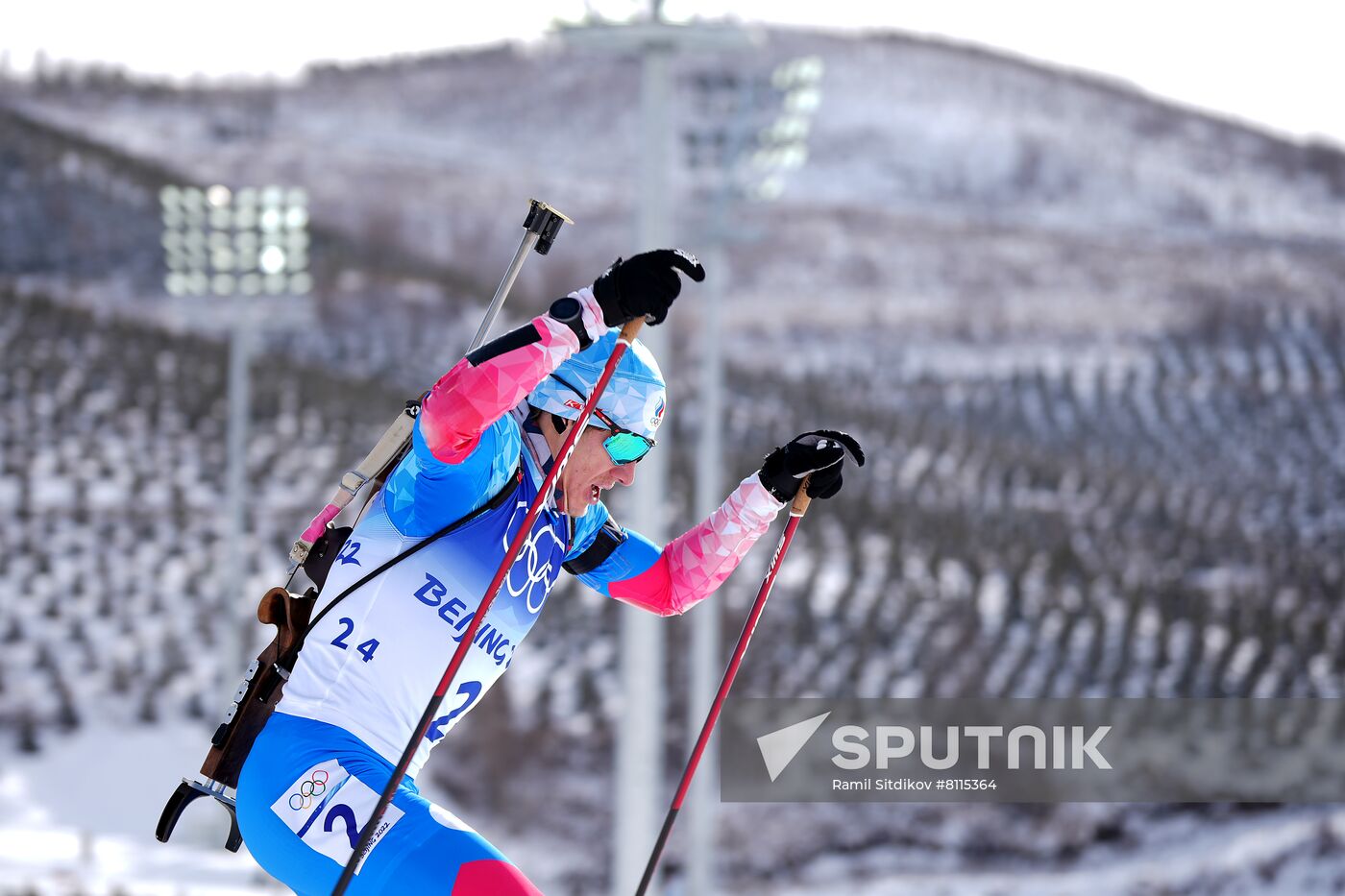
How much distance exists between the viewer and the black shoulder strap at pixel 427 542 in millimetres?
3482

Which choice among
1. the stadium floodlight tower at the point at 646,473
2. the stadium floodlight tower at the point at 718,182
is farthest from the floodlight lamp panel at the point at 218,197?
the stadium floodlight tower at the point at 646,473

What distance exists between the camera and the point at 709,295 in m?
14.2

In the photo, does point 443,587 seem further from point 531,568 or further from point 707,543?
point 707,543

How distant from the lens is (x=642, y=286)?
3355 millimetres

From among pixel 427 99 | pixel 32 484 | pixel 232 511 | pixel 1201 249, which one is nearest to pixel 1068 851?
pixel 232 511

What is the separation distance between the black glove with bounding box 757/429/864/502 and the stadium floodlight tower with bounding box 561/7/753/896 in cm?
→ 407

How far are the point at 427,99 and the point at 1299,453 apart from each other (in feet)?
234

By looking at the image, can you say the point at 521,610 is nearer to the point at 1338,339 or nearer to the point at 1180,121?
the point at 1338,339

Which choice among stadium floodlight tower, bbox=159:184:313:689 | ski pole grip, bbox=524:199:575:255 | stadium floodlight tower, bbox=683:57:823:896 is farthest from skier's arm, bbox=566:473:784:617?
stadium floodlight tower, bbox=159:184:313:689

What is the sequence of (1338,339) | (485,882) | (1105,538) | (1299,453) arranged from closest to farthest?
(485,882) < (1105,538) < (1299,453) < (1338,339)

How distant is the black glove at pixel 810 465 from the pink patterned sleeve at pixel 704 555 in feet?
0.16

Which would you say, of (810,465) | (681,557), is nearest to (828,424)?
(681,557)

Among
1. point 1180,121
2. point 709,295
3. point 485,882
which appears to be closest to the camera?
point 485,882

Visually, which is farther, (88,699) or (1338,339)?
(1338,339)
